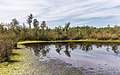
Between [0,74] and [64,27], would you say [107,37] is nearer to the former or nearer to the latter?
[64,27]

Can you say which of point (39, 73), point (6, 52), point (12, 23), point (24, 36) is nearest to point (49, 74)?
point (39, 73)

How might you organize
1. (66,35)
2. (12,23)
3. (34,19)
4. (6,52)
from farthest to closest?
(34,19) < (12,23) < (66,35) < (6,52)

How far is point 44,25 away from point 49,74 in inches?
2774

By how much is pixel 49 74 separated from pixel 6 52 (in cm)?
879

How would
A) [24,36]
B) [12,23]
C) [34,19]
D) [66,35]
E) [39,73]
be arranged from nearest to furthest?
[39,73], [24,36], [66,35], [12,23], [34,19]

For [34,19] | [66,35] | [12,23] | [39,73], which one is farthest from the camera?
[34,19]

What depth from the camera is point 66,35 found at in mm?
72188

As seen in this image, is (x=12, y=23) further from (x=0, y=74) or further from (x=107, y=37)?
(x=0, y=74)

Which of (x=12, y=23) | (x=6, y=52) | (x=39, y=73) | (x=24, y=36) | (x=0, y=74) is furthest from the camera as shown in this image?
(x=12, y=23)

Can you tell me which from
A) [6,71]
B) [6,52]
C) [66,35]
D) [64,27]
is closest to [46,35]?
[66,35]

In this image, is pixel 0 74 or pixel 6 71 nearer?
pixel 0 74

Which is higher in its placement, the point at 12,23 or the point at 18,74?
the point at 12,23

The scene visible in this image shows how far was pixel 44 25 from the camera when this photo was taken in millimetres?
88562

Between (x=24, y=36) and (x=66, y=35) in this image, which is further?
(x=66, y=35)
